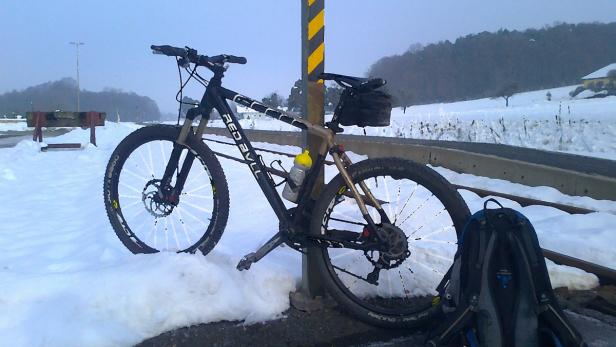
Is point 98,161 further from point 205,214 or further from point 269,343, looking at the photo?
point 269,343

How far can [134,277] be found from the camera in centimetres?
283

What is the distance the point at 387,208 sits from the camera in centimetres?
304

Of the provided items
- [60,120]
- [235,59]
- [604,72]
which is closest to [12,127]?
[60,120]

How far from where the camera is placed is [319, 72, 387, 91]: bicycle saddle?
2.92 metres

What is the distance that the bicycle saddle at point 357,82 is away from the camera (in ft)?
9.57

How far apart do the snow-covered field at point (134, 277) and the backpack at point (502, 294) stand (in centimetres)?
117

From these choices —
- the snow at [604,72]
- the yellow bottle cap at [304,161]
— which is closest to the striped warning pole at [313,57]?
the yellow bottle cap at [304,161]

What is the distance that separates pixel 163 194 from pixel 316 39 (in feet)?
5.15

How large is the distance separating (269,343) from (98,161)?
38.6 feet

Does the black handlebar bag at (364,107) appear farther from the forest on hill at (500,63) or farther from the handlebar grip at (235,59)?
the forest on hill at (500,63)

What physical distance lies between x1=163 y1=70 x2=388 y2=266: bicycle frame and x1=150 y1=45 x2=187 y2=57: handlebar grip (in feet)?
0.94

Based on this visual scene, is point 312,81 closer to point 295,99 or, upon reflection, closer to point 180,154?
point 295,99

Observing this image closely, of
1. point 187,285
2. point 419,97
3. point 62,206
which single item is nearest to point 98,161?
point 62,206

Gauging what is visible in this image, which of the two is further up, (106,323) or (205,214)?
(205,214)
